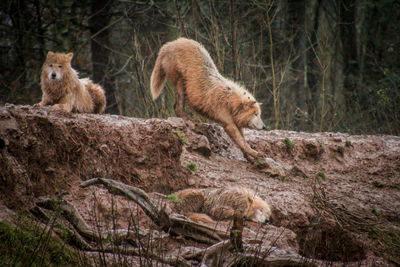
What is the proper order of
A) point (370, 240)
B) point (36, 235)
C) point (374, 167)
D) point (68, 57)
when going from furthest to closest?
point (374, 167), point (68, 57), point (370, 240), point (36, 235)

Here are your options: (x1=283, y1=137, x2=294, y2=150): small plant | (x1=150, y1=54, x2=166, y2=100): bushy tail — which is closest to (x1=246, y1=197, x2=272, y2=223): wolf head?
(x1=283, y1=137, x2=294, y2=150): small plant

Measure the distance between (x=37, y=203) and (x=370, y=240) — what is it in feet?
15.4

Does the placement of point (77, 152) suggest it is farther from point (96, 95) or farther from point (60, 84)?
point (96, 95)

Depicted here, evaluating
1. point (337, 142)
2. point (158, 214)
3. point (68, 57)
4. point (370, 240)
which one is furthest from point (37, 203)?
point (337, 142)

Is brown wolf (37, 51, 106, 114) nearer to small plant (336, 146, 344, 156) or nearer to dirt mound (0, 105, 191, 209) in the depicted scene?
dirt mound (0, 105, 191, 209)

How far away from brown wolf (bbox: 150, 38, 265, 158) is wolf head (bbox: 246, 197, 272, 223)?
93.0 inches

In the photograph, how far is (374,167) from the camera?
30.0 ft

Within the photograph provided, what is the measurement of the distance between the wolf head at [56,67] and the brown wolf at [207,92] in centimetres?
218

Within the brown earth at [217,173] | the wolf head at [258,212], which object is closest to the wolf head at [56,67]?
the brown earth at [217,173]

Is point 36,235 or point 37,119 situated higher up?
point 37,119

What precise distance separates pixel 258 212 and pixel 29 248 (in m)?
3.27

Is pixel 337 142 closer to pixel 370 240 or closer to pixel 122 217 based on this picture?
pixel 370 240

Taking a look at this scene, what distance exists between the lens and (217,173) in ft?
24.1

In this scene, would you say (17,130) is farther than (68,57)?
No
